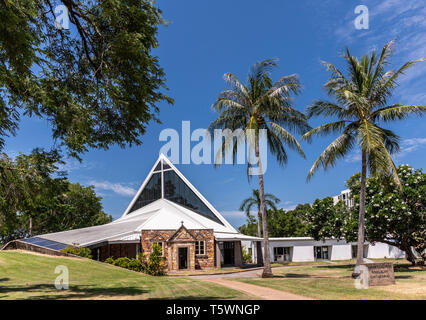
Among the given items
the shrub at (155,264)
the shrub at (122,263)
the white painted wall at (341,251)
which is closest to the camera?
the shrub at (155,264)

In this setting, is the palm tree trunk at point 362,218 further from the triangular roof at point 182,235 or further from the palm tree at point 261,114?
the triangular roof at point 182,235

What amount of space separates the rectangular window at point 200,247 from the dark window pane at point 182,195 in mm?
8504

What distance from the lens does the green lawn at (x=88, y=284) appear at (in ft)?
39.8

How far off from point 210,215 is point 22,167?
30.3m

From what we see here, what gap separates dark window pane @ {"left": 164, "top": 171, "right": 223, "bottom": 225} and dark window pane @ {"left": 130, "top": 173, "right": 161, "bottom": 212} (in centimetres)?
110

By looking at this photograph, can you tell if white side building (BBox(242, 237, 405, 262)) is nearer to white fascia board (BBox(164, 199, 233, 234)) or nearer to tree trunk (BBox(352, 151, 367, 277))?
white fascia board (BBox(164, 199, 233, 234))

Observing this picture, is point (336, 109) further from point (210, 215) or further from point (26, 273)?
point (210, 215)

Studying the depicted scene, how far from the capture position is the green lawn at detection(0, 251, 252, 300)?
12.1 m

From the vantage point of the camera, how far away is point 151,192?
42406 millimetres

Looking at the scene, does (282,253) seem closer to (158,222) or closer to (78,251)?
(158,222)

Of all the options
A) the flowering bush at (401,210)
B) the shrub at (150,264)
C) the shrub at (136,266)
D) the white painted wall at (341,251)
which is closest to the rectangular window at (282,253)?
the white painted wall at (341,251)

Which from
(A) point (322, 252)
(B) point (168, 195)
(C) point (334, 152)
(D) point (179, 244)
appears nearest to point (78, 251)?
(D) point (179, 244)

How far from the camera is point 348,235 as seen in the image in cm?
2681

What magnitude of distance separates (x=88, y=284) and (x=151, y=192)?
2642 centimetres
